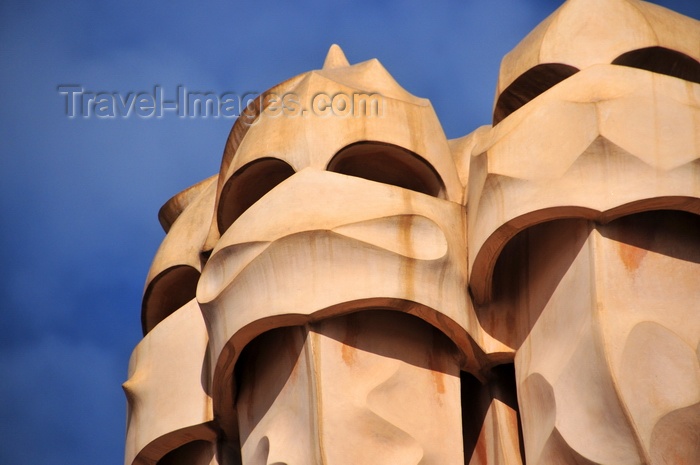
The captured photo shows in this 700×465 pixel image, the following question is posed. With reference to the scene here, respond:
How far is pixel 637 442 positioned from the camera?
17016 millimetres

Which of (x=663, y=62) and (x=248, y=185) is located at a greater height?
(x=663, y=62)

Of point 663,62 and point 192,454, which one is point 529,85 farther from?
point 192,454

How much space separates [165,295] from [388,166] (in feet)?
12.2

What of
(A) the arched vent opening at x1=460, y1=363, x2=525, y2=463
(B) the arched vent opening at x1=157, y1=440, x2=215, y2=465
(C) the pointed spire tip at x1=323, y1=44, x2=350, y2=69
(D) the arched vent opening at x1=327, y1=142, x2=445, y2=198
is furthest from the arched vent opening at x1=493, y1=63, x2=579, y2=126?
(B) the arched vent opening at x1=157, y1=440, x2=215, y2=465

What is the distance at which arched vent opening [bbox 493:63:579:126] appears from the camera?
19.8 m

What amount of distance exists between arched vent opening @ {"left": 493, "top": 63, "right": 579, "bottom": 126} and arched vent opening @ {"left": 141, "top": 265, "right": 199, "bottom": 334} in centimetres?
428

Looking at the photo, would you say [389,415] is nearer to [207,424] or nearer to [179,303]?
[207,424]

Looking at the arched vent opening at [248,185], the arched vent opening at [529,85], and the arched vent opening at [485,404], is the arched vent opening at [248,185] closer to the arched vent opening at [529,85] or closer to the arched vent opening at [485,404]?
the arched vent opening at [529,85]

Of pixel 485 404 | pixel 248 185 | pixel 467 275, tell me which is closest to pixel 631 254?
pixel 467 275

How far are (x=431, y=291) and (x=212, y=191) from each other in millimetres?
4750

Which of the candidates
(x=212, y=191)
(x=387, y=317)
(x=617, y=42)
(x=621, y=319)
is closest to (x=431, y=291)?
(x=387, y=317)

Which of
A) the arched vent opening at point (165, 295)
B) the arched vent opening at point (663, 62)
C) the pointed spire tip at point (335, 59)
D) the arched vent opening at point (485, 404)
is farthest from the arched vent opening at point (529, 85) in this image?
the arched vent opening at point (165, 295)

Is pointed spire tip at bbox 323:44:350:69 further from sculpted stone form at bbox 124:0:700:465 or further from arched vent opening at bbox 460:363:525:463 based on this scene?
arched vent opening at bbox 460:363:525:463

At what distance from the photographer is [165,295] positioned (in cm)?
2255
